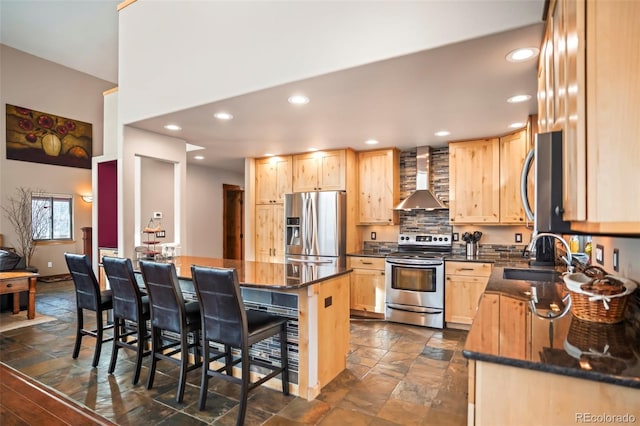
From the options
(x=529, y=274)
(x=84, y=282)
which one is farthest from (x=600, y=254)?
(x=84, y=282)

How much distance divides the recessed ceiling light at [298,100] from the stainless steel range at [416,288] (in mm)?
2367

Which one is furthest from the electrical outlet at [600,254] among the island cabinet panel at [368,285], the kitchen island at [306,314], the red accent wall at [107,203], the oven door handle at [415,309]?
the red accent wall at [107,203]

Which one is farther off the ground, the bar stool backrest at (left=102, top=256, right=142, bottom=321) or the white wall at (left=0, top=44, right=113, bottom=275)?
the white wall at (left=0, top=44, right=113, bottom=275)

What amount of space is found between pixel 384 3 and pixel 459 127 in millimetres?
2002

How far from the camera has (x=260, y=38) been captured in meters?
2.66

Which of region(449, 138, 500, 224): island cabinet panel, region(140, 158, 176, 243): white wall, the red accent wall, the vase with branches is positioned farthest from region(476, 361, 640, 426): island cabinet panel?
the vase with branches

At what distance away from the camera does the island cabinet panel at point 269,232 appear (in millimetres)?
5367

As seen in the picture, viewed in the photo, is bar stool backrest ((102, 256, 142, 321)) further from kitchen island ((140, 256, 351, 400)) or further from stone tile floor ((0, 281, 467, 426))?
stone tile floor ((0, 281, 467, 426))

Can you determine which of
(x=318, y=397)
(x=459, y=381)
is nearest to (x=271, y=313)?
(x=318, y=397)

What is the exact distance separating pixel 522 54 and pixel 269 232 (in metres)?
4.17

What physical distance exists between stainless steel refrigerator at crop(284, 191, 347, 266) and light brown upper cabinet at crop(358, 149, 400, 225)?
0.40 metres

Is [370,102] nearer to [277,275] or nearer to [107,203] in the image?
[277,275]

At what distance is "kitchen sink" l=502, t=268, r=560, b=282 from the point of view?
2.76 m

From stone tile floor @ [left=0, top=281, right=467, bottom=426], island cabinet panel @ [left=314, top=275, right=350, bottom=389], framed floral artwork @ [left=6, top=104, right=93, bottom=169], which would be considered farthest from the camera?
framed floral artwork @ [left=6, top=104, right=93, bottom=169]
